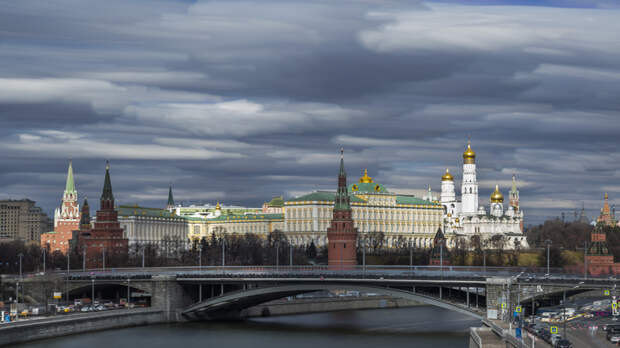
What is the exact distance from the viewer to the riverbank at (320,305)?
11069 centimetres

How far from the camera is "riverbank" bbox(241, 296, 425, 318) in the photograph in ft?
363

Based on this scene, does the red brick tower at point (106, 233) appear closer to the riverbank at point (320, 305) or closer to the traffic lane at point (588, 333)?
the riverbank at point (320, 305)

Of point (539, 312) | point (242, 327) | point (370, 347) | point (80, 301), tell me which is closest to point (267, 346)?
point (370, 347)

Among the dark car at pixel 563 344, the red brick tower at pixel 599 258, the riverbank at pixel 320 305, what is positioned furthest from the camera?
the red brick tower at pixel 599 258

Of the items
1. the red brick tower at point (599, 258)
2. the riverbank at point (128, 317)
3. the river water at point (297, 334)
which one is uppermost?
the red brick tower at point (599, 258)

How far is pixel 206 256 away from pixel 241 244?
55.8 ft

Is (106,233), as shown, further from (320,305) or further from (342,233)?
(320,305)

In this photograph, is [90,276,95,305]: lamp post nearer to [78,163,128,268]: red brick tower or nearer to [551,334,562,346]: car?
[551,334,562,346]: car

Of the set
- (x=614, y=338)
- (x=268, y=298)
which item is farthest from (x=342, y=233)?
(x=614, y=338)

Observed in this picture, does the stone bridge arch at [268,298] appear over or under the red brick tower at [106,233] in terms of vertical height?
under

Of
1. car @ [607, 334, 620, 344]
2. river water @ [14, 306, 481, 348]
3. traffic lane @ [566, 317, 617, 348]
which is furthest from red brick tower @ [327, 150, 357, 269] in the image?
car @ [607, 334, 620, 344]

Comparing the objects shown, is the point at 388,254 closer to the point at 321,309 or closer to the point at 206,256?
the point at 206,256

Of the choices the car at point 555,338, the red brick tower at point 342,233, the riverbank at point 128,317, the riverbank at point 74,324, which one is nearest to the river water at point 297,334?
the riverbank at point 74,324

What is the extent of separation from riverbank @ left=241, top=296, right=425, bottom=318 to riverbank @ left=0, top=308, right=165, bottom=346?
12.6 meters
